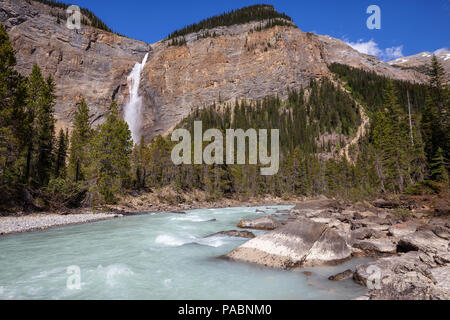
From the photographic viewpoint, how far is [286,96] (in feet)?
380

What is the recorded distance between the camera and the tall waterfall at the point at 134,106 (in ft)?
358

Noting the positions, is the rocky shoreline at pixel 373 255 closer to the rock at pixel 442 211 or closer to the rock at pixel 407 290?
the rock at pixel 407 290

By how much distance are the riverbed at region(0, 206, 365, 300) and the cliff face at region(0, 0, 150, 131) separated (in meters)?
103

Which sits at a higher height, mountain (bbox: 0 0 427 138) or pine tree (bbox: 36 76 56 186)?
mountain (bbox: 0 0 427 138)

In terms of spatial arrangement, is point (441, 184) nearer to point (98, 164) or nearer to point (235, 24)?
point (98, 164)

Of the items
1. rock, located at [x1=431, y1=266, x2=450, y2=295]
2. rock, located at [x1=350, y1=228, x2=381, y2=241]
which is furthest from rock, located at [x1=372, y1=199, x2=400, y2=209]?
rock, located at [x1=431, y1=266, x2=450, y2=295]

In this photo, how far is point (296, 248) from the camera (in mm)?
8617

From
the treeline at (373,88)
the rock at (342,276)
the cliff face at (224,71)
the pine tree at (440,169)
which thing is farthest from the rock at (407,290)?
the cliff face at (224,71)

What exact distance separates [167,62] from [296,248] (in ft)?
419

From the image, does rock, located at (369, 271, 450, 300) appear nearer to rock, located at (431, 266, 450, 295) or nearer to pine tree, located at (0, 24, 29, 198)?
rock, located at (431, 266, 450, 295)

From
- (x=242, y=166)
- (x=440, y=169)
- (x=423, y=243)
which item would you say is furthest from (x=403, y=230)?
(x=242, y=166)

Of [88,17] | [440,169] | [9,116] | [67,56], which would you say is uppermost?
[88,17]

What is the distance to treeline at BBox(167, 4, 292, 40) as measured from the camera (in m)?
139

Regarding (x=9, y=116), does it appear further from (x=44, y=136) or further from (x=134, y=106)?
(x=134, y=106)
